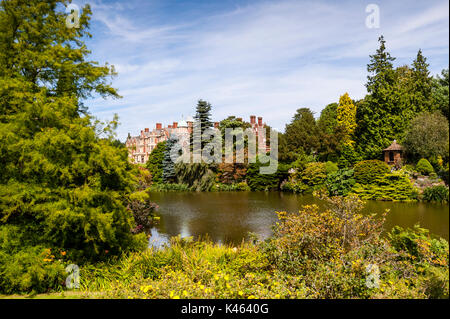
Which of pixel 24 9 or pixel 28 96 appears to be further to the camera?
pixel 24 9

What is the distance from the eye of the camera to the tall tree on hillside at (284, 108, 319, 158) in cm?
2278

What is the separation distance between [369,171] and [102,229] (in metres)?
9.37

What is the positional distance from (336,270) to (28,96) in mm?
7037

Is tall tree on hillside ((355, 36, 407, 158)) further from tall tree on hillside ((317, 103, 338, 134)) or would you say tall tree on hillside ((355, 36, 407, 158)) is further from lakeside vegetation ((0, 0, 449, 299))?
lakeside vegetation ((0, 0, 449, 299))

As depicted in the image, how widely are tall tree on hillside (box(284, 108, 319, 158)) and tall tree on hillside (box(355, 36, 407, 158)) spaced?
424cm

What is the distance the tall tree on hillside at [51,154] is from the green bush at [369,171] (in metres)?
8.34

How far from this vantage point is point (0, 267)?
210 inches

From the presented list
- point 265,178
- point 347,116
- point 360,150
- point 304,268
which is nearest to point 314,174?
point 360,150

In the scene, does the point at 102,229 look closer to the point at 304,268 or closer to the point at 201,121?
the point at 304,268

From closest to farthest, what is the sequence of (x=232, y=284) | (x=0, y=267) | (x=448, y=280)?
(x=448, y=280)
(x=232, y=284)
(x=0, y=267)

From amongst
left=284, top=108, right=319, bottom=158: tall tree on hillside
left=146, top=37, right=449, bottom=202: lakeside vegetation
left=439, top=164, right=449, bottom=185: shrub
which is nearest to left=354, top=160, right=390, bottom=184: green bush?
left=146, top=37, right=449, bottom=202: lakeside vegetation
